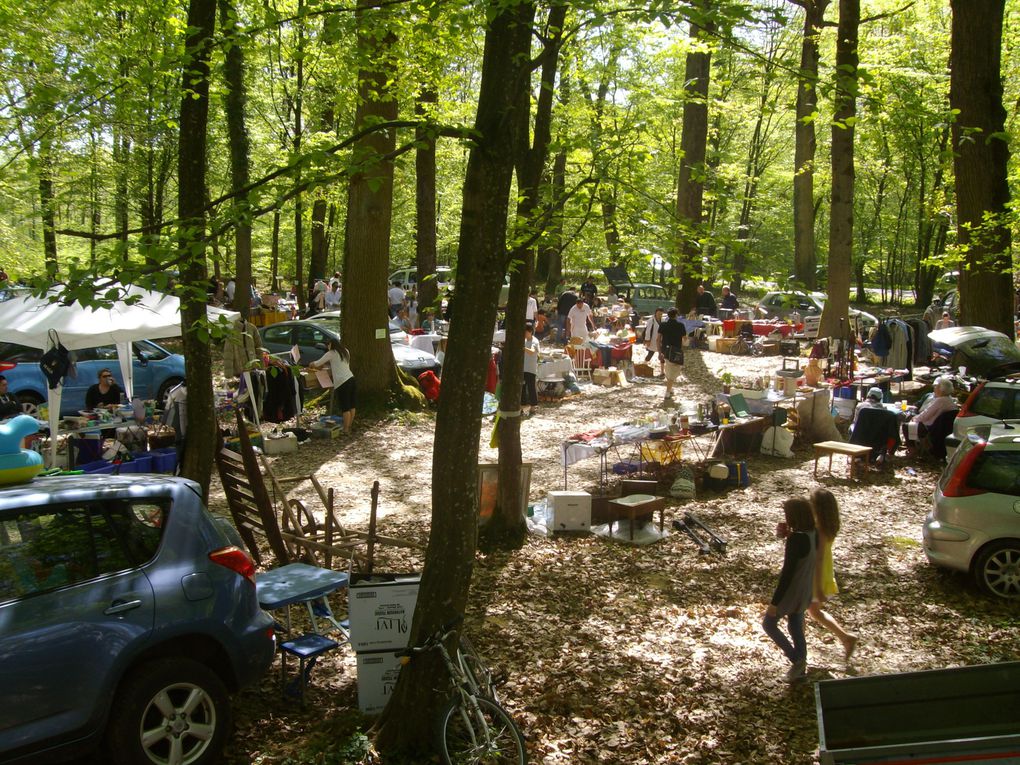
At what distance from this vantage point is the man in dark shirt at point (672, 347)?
17891mm

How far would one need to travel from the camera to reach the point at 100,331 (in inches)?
466

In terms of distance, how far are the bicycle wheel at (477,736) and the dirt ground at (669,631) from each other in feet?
1.84

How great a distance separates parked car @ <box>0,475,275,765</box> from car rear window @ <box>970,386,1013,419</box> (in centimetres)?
1019

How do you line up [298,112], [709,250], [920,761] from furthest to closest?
[298,112], [709,250], [920,761]

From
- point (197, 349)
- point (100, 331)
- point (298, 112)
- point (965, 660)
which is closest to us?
point (965, 660)

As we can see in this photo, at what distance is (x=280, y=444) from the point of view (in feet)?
45.0

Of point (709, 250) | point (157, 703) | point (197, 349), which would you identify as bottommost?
point (157, 703)

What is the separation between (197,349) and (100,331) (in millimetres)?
5034

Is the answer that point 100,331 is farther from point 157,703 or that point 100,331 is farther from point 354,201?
point 157,703

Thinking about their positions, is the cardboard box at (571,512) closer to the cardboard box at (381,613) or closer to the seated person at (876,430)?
the cardboard box at (381,613)

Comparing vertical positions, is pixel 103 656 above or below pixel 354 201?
below

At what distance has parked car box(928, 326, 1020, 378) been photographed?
502 inches

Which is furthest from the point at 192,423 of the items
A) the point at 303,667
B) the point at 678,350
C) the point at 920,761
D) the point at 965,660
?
the point at 678,350

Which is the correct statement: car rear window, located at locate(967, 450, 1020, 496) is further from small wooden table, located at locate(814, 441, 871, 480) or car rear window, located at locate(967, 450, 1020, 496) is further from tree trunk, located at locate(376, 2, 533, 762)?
tree trunk, located at locate(376, 2, 533, 762)
